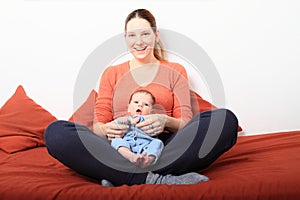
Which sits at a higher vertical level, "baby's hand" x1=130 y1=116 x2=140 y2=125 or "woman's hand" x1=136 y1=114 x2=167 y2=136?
"baby's hand" x1=130 y1=116 x2=140 y2=125

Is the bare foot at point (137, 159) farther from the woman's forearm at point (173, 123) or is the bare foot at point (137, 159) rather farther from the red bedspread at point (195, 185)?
the woman's forearm at point (173, 123)

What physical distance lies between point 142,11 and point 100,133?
2.15 ft

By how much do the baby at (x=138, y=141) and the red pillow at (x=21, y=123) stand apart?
60cm

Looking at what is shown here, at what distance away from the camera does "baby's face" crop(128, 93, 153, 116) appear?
5.86 ft

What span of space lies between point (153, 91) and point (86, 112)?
1.25 ft

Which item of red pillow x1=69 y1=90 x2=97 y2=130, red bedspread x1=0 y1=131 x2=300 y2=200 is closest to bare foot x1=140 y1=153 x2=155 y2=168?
red bedspread x1=0 y1=131 x2=300 y2=200

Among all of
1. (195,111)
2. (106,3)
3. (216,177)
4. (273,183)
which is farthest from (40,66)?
(273,183)

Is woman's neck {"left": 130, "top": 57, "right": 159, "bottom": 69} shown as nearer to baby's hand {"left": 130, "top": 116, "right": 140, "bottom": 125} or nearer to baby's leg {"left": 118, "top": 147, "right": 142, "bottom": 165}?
baby's hand {"left": 130, "top": 116, "right": 140, "bottom": 125}

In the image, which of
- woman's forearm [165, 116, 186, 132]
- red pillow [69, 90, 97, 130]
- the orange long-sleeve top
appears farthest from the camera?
red pillow [69, 90, 97, 130]

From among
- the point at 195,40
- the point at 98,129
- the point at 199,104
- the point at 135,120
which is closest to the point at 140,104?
the point at 135,120

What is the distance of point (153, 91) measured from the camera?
6.64 feet

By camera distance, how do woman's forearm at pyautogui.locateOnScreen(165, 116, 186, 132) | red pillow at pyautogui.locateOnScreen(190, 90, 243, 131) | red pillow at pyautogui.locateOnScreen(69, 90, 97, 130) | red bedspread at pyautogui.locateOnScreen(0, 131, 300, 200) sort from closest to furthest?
red bedspread at pyautogui.locateOnScreen(0, 131, 300, 200) → woman's forearm at pyautogui.locateOnScreen(165, 116, 186, 132) → red pillow at pyautogui.locateOnScreen(69, 90, 97, 130) → red pillow at pyautogui.locateOnScreen(190, 90, 243, 131)

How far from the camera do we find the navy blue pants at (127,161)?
60.2 inches

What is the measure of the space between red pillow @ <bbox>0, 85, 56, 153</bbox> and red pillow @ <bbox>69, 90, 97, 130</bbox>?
Result: 17 centimetres
